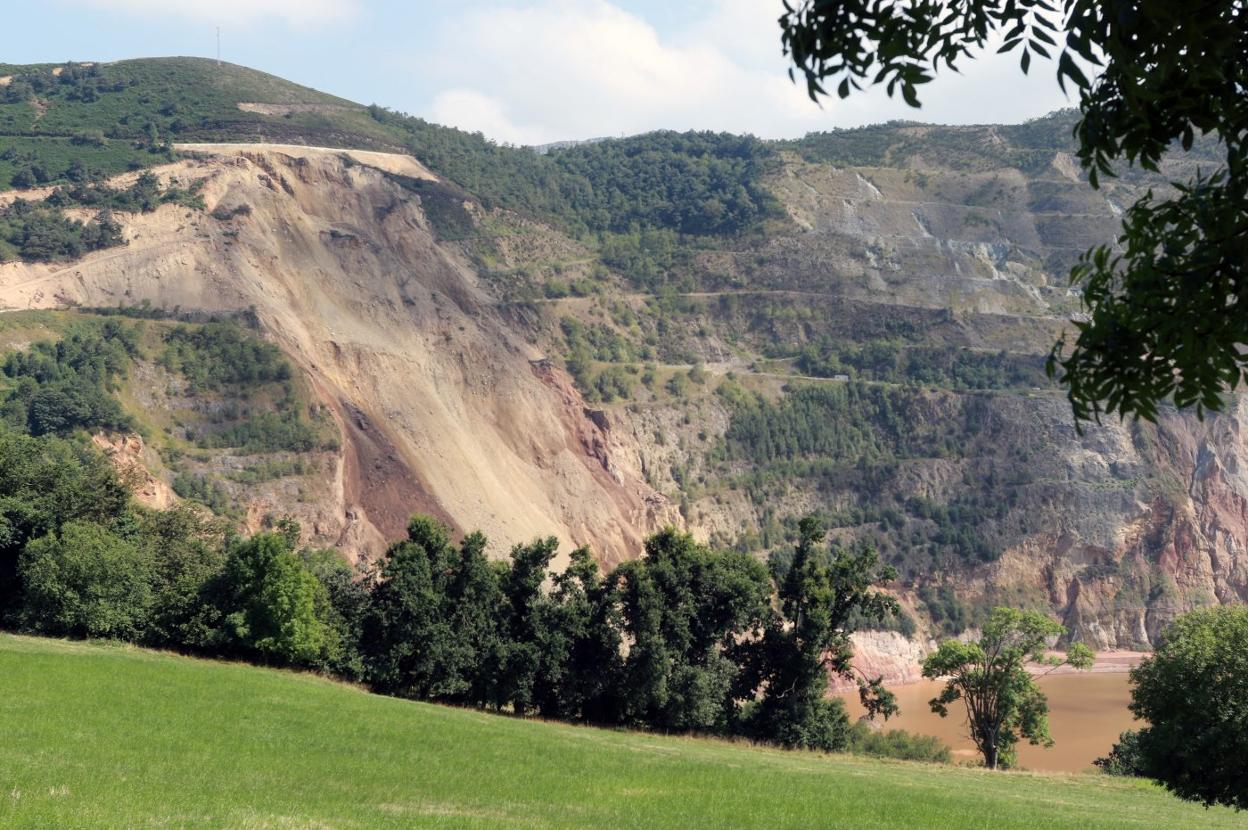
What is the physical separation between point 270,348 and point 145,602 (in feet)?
165

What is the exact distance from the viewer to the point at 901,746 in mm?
71438

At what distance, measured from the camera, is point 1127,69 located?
6.68m

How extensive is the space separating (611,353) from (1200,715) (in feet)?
362

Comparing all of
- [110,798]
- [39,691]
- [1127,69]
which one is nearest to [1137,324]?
[1127,69]

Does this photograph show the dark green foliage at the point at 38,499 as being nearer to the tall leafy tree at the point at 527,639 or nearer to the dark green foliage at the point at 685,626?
the tall leafy tree at the point at 527,639

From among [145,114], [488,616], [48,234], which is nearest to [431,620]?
[488,616]

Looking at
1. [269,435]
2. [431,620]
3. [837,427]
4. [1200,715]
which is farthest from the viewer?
[837,427]

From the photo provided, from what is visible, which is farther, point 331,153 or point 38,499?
point 331,153

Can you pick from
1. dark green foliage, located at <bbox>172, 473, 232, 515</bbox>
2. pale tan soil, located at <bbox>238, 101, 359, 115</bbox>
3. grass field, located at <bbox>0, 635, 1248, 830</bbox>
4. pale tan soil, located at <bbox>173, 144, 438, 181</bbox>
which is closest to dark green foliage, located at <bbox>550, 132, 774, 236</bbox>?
pale tan soil, located at <bbox>173, 144, 438, 181</bbox>

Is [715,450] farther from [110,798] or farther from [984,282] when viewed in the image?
[110,798]

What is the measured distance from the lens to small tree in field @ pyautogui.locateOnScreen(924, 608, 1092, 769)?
63.2 metres

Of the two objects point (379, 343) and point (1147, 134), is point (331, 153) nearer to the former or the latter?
point (379, 343)

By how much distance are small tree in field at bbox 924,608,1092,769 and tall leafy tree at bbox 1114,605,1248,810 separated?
29.4m

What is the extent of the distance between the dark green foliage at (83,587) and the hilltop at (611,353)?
31.3m
